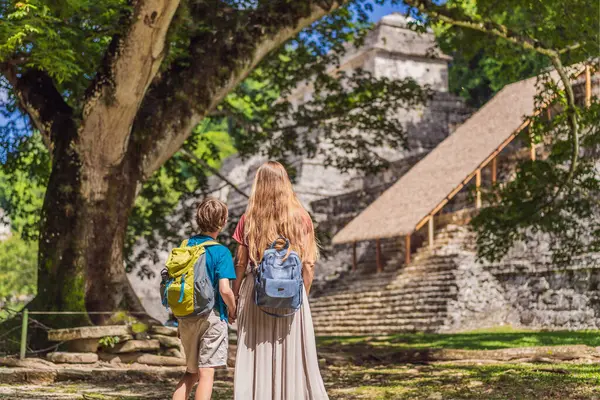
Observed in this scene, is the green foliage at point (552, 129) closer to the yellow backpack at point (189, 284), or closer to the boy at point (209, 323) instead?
the boy at point (209, 323)

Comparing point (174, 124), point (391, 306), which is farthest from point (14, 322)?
point (391, 306)

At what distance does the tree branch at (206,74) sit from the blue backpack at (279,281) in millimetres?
6445

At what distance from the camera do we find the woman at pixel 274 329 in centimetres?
455

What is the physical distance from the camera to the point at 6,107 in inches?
548

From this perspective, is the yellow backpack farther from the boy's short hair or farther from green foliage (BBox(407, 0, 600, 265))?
green foliage (BBox(407, 0, 600, 265))

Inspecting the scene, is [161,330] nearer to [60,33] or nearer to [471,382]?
[60,33]

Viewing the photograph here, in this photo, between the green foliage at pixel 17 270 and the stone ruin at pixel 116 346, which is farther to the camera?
the green foliage at pixel 17 270

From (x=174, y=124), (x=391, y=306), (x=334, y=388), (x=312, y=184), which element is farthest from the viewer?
(x=312, y=184)

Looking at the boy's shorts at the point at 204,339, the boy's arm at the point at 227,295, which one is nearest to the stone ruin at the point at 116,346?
the boy's shorts at the point at 204,339

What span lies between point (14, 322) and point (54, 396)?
375cm

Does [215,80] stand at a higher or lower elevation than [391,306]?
higher

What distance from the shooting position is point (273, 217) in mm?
4566

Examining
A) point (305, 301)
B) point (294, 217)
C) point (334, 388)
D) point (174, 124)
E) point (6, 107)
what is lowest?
point (334, 388)

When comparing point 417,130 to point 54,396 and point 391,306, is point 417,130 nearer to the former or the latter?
point 391,306
